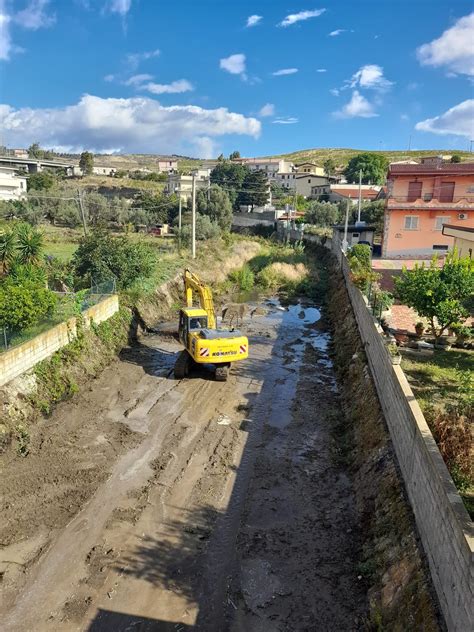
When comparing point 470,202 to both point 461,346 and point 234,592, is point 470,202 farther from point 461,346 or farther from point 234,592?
point 234,592

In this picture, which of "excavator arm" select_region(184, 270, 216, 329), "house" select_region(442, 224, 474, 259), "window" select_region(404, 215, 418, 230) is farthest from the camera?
"window" select_region(404, 215, 418, 230)

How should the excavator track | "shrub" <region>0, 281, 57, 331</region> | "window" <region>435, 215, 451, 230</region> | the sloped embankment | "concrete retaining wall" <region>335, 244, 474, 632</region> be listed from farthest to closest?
"window" <region>435, 215, 451, 230</region> → the excavator track → "shrub" <region>0, 281, 57, 331</region> → the sloped embankment → "concrete retaining wall" <region>335, 244, 474, 632</region>

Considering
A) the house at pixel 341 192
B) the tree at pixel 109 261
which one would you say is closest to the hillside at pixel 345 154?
the house at pixel 341 192

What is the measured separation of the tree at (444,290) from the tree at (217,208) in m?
41.5

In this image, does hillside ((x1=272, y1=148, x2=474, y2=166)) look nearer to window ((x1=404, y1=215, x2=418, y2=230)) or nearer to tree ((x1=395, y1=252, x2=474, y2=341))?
window ((x1=404, y1=215, x2=418, y2=230))

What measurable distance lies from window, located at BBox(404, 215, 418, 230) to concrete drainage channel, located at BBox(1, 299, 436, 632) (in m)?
23.2

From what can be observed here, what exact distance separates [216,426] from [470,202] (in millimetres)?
29629

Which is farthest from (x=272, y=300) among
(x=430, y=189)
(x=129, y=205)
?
(x=129, y=205)

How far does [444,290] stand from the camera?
14633 mm

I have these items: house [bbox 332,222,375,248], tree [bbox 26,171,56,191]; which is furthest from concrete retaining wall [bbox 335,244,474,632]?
tree [bbox 26,171,56,191]

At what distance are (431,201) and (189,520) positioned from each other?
32381 millimetres

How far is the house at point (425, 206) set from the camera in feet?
115

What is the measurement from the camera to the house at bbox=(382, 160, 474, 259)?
→ 34.9m

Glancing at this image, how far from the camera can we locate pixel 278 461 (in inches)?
493
